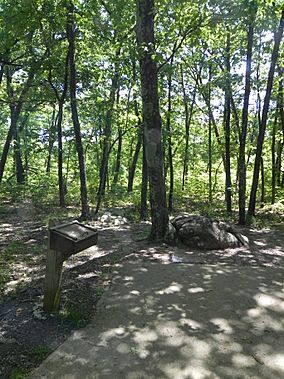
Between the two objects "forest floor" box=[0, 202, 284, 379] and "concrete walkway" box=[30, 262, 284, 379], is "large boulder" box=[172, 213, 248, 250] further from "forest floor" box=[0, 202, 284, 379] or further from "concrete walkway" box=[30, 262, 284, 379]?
"concrete walkway" box=[30, 262, 284, 379]

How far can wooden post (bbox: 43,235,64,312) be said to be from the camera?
12.6ft

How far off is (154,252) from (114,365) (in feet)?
12.6

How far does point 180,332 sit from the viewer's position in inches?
141

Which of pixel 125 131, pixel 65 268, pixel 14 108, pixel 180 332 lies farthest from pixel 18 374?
pixel 14 108

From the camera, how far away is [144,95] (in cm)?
736

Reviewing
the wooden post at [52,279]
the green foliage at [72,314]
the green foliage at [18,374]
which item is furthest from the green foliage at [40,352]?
the wooden post at [52,279]

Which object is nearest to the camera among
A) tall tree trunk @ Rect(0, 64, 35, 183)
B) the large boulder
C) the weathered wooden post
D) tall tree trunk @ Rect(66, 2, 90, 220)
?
the weathered wooden post

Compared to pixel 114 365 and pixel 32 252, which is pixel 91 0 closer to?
pixel 32 252

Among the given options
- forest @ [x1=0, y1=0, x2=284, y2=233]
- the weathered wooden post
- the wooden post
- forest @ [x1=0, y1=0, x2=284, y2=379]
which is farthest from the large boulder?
the wooden post

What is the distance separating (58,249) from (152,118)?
4410 mm

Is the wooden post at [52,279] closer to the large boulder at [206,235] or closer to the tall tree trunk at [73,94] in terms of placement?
the large boulder at [206,235]

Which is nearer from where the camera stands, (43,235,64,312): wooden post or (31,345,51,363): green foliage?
(31,345,51,363): green foliage

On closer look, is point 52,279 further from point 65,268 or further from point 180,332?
point 65,268

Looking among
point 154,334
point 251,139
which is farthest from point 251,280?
point 251,139
